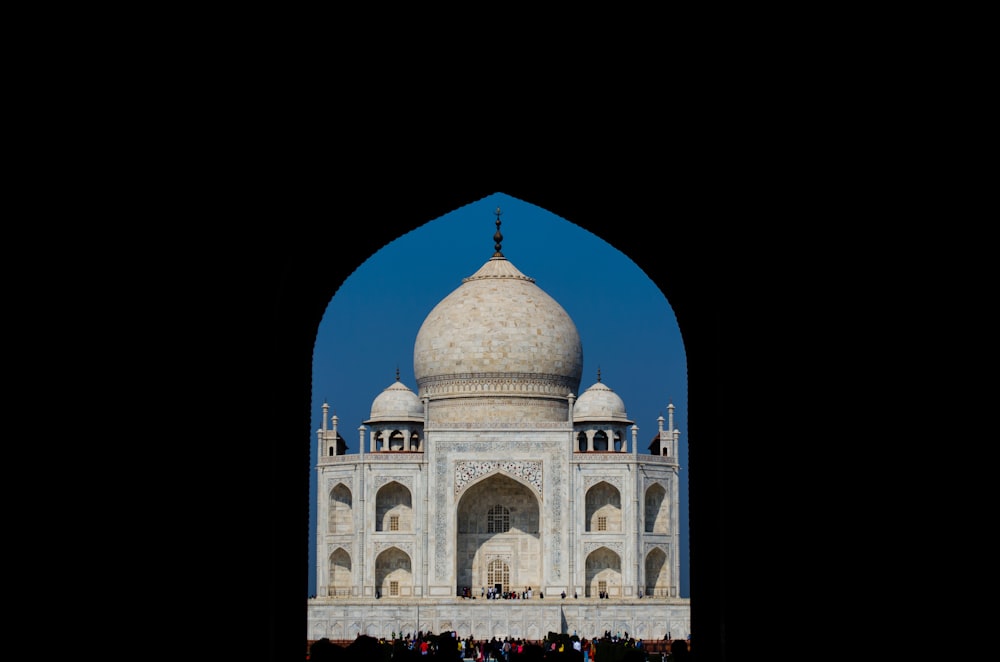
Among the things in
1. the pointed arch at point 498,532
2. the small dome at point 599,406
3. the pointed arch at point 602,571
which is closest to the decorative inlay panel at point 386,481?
the pointed arch at point 498,532

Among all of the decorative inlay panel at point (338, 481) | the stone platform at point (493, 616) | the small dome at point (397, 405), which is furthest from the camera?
the small dome at point (397, 405)

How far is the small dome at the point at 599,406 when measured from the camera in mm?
33500

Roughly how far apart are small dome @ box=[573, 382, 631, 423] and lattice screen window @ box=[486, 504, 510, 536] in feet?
8.97

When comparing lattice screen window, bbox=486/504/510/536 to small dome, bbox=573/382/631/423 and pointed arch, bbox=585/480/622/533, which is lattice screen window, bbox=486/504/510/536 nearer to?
pointed arch, bbox=585/480/622/533

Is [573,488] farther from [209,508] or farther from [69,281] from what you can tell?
[69,281]

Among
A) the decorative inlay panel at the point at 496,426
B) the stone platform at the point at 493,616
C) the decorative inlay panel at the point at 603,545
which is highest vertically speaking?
the decorative inlay panel at the point at 496,426

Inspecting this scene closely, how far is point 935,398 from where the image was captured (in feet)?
17.1

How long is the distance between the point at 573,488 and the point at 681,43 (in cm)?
2457

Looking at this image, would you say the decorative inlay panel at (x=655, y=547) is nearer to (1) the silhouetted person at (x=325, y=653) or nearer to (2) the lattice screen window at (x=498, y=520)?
(2) the lattice screen window at (x=498, y=520)

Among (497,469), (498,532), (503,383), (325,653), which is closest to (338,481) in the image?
(497,469)

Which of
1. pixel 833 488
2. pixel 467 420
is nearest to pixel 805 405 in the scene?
pixel 833 488

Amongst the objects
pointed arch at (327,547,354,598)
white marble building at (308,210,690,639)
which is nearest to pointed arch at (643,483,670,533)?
white marble building at (308,210,690,639)

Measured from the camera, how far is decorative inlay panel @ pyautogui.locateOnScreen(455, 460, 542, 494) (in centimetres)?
3125

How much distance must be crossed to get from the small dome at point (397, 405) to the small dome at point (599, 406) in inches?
139
